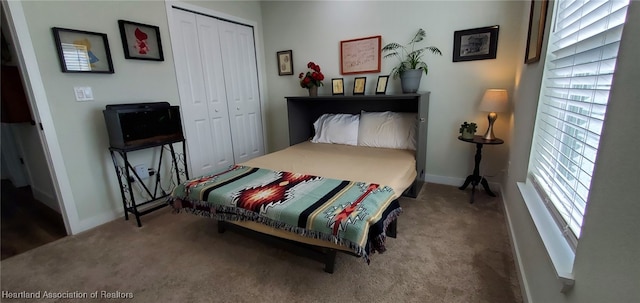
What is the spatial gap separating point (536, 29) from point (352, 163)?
1.60m

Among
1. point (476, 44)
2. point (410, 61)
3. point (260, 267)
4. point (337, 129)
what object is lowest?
point (260, 267)

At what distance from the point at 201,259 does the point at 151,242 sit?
1.81 feet

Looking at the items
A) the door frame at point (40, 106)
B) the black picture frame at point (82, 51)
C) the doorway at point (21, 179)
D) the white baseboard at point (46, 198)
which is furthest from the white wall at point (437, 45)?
the white baseboard at point (46, 198)

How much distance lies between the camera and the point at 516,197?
6.18 feet

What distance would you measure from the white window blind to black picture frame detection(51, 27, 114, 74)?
3160 mm

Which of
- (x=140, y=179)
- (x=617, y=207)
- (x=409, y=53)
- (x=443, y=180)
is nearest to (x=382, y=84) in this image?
(x=409, y=53)

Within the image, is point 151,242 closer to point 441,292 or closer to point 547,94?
Answer: point 441,292

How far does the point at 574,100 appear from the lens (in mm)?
1152

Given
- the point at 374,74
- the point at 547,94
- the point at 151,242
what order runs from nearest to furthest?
the point at 547,94 < the point at 151,242 < the point at 374,74

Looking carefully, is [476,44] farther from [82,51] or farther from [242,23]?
[82,51]

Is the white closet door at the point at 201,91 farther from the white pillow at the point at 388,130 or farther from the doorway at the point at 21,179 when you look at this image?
the white pillow at the point at 388,130

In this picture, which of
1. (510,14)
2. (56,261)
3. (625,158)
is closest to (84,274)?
(56,261)

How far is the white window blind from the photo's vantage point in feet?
3.02

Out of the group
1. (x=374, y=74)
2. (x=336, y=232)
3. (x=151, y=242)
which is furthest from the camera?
(x=374, y=74)
